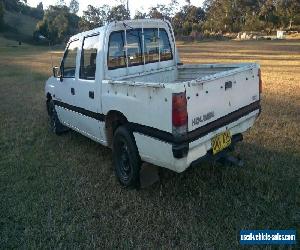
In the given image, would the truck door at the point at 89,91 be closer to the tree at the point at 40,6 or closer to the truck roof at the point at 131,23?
the truck roof at the point at 131,23

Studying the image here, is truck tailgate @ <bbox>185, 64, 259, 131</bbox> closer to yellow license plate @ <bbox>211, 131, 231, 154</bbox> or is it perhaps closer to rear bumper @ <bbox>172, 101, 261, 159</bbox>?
rear bumper @ <bbox>172, 101, 261, 159</bbox>

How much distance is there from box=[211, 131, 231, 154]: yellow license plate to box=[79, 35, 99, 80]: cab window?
Result: 215 cm

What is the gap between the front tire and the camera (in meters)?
4.71

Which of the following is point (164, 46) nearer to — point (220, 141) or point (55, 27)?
point (220, 141)

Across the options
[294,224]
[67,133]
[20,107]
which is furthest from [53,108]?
[294,224]

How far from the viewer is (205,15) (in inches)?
4193

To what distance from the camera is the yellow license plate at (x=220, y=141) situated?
439cm

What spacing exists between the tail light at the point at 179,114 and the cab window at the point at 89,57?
2008 millimetres

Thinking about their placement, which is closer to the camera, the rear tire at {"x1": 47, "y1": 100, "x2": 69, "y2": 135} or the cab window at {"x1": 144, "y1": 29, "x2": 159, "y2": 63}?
the cab window at {"x1": 144, "y1": 29, "x2": 159, "y2": 63}

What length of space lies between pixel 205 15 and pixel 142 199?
109 meters

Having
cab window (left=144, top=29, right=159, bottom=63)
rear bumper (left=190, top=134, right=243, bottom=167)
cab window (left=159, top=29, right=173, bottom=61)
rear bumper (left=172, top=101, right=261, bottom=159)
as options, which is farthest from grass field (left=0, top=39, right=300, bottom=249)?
cab window (left=159, top=29, right=173, bottom=61)

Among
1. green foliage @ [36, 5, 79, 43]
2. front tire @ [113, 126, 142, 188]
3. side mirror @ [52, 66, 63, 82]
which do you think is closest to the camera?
front tire @ [113, 126, 142, 188]

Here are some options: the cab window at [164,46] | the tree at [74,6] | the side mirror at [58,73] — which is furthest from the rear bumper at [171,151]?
the tree at [74,6]

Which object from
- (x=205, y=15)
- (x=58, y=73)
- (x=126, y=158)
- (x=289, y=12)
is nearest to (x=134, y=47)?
(x=126, y=158)
